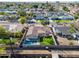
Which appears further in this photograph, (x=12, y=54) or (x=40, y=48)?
(x=40, y=48)

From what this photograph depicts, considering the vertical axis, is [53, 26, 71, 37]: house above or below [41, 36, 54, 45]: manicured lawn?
above

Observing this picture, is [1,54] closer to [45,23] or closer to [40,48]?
[40,48]

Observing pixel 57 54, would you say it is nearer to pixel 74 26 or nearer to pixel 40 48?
pixel 40 48

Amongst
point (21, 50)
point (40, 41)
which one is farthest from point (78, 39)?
point (21, 50)

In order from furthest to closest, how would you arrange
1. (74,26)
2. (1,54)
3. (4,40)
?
(74,26)
(4,40)
(1,54)

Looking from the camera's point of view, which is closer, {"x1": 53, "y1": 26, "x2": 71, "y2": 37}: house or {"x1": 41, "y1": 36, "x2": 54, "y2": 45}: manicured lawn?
{"x1": 41, "y1": 36, "x2": 54, "y2": 45}: manicured lawn

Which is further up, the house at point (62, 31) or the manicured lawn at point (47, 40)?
the house at point (62, 31)

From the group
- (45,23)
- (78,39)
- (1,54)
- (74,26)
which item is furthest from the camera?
(45,23)

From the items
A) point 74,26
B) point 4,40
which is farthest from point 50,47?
point 74,26

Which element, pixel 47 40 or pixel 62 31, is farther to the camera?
pixel 62 31

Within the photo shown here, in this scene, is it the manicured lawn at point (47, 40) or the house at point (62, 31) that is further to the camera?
the house at point (62, 31)
